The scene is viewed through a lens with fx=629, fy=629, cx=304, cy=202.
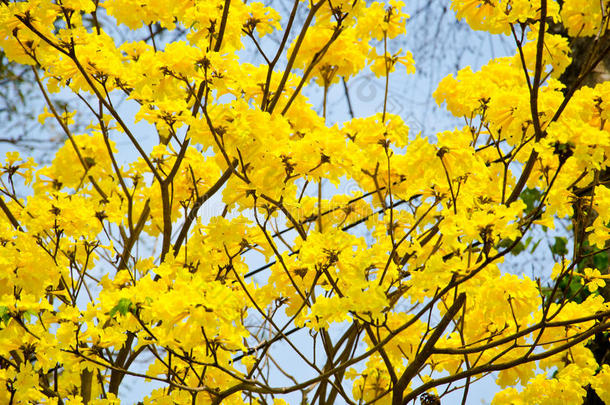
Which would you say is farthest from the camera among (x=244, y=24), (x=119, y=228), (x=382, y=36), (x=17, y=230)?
(x=119, y=228)

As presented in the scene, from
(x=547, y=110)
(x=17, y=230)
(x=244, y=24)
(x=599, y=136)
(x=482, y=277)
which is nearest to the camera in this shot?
(x=599, y=136)

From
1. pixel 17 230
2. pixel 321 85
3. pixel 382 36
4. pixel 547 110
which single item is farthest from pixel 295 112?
pixel 17 230

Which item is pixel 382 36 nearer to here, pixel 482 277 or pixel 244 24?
pixel 244 24

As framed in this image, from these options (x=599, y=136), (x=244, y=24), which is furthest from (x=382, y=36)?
(x=599, y=136)

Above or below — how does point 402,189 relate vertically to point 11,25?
below

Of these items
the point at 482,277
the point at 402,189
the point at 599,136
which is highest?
the point at 402,189

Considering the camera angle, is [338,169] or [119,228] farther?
[119,228]

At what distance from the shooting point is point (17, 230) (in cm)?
238

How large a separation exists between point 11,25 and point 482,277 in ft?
5.82

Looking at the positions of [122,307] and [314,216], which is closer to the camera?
[122,307]

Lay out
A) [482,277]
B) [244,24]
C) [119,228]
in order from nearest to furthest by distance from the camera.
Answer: [482,277] < [244,24] < [119,228]

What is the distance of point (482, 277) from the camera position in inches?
66.7

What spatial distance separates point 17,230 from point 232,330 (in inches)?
44.8

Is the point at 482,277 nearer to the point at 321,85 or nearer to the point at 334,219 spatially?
the point at 334,219
